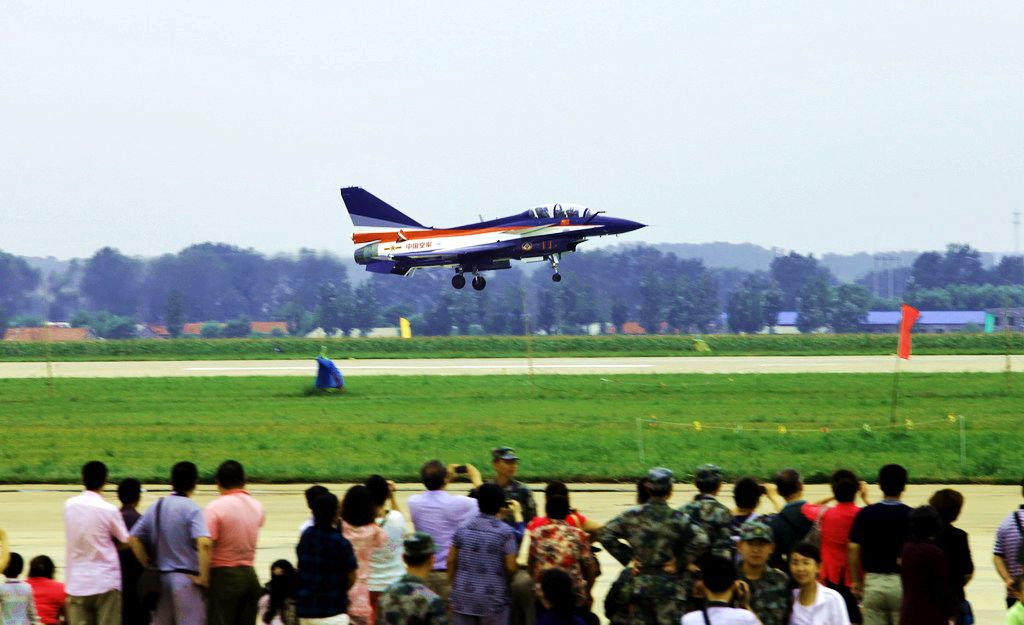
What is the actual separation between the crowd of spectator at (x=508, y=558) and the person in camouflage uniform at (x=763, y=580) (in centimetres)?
1

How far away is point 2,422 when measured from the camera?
37.8 metres

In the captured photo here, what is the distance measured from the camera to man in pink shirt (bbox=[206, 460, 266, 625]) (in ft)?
35.7

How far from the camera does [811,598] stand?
365 inches

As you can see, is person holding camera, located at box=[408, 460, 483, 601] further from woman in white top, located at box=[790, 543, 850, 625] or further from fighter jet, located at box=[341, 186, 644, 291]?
fighter jet, located at box=[341, 186, 644, 291]

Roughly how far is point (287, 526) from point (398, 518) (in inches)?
359

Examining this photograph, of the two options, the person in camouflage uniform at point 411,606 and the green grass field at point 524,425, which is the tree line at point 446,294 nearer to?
the green grass field at point 524,425

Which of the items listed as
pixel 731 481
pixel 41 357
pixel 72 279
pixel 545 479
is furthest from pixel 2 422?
pixel 72 279

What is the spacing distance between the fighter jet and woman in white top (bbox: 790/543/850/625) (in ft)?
141

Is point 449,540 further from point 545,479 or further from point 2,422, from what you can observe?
point 2,422

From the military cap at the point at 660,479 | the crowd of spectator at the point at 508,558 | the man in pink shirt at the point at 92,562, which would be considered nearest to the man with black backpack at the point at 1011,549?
the crowd of spectator at the point at 508,558

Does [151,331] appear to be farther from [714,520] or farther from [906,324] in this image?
[714,520]

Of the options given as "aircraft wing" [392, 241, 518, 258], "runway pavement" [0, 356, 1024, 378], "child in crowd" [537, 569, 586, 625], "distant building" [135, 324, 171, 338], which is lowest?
"runway pavement" [0, 356, 1024, 378]

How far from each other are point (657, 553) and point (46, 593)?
18.0ft

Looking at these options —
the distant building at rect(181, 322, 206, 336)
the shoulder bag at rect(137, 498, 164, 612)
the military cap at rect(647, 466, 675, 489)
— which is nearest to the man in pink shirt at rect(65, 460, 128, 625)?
the shoulder bag at rect(137, 498, 164, 612)
